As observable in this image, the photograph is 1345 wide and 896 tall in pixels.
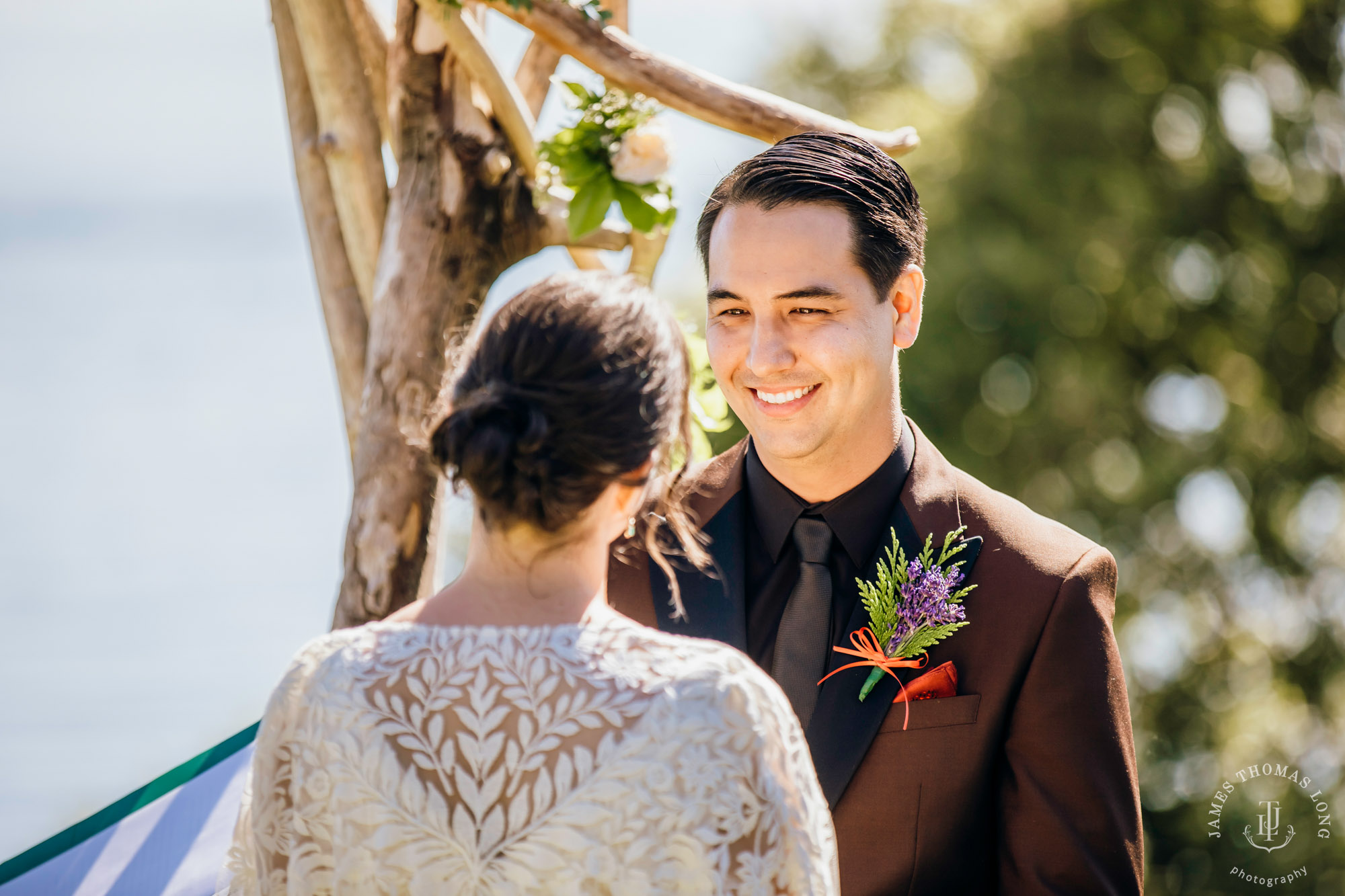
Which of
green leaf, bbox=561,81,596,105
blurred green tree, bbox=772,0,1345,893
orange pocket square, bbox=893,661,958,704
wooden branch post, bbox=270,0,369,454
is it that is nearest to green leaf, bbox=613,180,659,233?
green leaf, bbox=561,81,596,105

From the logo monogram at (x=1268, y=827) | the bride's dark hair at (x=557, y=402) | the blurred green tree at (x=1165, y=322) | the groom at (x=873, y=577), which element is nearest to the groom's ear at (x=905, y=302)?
the groom at (x=873, y=577)

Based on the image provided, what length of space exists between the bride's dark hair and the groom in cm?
77

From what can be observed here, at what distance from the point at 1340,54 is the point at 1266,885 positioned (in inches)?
270

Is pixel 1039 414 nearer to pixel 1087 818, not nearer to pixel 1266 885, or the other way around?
pixel 1266 885

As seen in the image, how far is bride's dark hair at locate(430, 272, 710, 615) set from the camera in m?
1.47

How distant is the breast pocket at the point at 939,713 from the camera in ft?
6.86

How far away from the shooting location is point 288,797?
1504 millimetres

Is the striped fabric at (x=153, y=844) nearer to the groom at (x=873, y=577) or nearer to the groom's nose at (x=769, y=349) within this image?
the groom at (x=873, y=577)

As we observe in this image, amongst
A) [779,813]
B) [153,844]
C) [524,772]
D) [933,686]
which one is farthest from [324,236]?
[779,813]

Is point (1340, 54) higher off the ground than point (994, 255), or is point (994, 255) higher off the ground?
point (1340, 54)

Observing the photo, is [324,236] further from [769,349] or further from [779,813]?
[779,813]

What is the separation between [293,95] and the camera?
10.7ft

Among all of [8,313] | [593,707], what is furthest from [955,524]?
[8,313]

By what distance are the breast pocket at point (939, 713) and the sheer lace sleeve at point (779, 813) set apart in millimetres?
591
